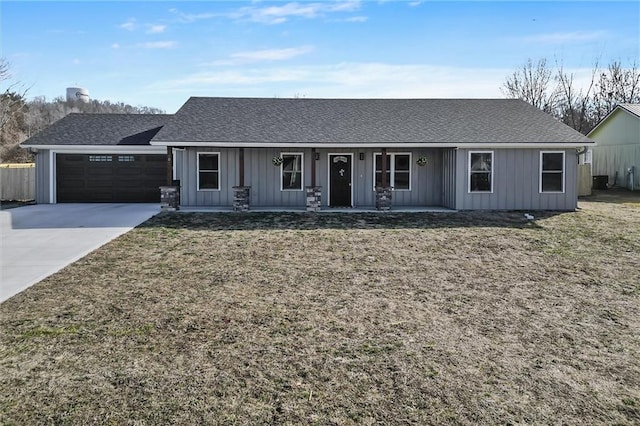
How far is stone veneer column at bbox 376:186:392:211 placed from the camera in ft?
47.1

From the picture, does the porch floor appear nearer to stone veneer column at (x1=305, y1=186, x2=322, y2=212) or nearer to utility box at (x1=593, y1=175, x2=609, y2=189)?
stone veneer column at (x1=305, y1=186, x2=322, y2=212)

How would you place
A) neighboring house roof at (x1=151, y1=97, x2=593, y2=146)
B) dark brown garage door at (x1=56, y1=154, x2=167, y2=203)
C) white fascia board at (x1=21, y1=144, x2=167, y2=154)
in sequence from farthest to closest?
dark brown garage door at (x1=56, y1=154, x2=167, y2=203) < white fascia board at (x1=21, y1=144, x2=167, y2=154) < neighboring house roof at (x1=151, y1=97, x2=593, y2=146)

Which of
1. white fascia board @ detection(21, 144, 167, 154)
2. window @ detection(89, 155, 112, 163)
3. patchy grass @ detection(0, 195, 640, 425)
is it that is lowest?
patchy grass @ detection(0, 195, 640, 425)

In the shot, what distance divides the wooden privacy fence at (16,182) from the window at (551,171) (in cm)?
1797

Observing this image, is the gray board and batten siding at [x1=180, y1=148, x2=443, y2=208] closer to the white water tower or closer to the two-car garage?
the two-car garage

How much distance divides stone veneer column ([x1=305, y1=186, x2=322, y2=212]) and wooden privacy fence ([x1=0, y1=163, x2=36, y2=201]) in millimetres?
11265

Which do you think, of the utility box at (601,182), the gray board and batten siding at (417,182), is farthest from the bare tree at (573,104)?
the gray board and batten siding at (417,182)

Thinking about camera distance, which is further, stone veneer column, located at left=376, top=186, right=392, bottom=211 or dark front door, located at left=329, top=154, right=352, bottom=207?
dark front door, located at left=329, top=154, right=352, bottom=207

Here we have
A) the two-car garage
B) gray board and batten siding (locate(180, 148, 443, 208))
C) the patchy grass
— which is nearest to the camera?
the patchy grass

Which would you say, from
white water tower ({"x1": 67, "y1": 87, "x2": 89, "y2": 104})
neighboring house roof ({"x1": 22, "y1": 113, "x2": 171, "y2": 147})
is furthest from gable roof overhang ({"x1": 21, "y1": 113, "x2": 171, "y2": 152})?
white water tower ({"x1": 67, "y1": 87, "x2": 89, "y2": 104})

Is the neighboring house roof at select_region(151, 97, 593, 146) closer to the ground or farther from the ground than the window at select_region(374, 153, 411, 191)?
farther from the ground

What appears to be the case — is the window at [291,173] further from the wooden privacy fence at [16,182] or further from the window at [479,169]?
the wooden privacy fence at [16,182]

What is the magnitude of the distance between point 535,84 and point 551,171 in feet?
95.9

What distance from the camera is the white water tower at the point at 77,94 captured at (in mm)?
45938
